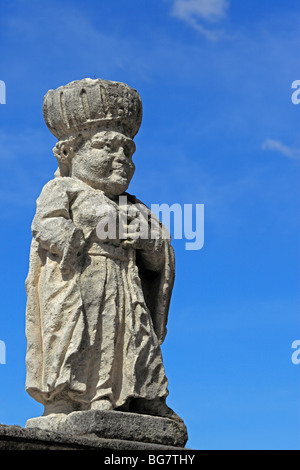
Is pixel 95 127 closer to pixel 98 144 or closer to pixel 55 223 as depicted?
pixel 98 144

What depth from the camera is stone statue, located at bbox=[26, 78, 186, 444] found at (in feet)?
35.9

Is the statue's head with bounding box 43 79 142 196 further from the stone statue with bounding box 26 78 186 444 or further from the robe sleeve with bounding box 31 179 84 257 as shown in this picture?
the robe sleeve with bounding box 31 179 84 257

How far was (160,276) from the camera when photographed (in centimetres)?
1202

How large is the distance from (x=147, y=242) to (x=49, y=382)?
6.08ft

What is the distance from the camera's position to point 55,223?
440 inches

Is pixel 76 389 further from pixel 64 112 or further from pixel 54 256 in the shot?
pixel 64 112

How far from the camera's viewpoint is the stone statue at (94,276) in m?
10.9

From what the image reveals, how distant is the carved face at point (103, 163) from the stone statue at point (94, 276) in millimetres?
10

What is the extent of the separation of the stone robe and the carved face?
14 cm

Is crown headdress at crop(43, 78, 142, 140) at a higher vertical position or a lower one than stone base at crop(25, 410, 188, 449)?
higher

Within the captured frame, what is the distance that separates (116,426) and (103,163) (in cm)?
274

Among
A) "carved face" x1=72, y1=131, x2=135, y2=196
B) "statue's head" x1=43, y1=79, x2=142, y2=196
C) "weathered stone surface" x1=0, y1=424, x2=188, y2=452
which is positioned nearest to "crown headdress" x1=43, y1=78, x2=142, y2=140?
"statue's head" x1=43, y1=79, x2=142, y2=196

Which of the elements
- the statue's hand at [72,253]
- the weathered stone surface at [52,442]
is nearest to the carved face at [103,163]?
the statue's hand at [72,253]
